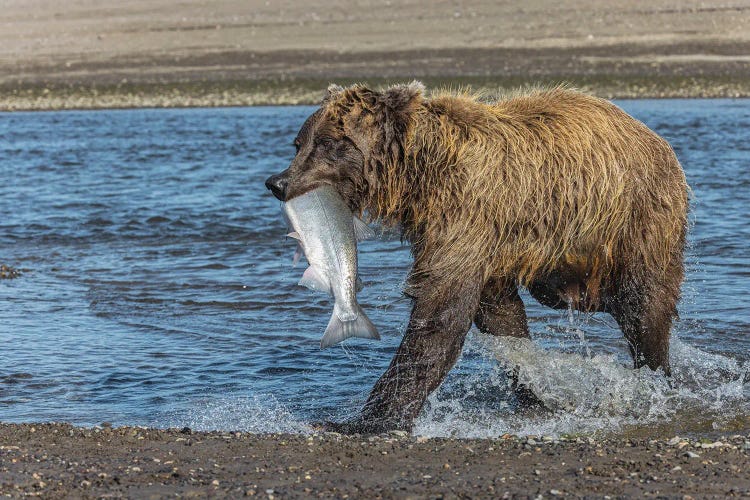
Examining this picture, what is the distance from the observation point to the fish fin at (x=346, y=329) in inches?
229

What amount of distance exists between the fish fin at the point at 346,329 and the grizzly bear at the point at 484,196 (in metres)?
0.23

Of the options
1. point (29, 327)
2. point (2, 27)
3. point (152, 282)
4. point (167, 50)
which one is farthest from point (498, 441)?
point (2, 27)

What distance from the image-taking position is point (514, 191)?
19.3 ft

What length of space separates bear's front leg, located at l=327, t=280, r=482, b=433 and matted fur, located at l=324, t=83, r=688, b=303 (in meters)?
0.09

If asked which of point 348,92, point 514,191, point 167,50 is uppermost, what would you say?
point 348,92

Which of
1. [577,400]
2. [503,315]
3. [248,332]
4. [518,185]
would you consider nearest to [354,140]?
[518,185]

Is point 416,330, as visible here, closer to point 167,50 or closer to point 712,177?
point 712,177

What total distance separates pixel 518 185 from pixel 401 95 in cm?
76

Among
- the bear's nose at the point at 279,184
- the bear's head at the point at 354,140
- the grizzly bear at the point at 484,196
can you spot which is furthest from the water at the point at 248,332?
the bear's nose at the point at 279,184

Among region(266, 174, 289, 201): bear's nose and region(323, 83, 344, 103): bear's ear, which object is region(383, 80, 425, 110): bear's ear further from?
region(266, 174, 289, 201): bear's nose

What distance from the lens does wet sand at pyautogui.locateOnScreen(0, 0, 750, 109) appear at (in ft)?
92.3

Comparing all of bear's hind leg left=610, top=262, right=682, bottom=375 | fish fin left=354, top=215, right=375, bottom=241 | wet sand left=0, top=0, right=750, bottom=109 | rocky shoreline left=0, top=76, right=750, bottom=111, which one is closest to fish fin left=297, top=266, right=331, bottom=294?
fish fin left=354, top=215, right=375, bottom=241

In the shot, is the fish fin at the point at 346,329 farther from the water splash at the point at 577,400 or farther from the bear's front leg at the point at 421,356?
the water splash at the point at 577,400

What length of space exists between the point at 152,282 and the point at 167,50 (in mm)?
24608
